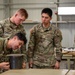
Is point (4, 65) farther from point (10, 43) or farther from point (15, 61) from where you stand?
point (10, 43)

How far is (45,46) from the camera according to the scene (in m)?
3.95

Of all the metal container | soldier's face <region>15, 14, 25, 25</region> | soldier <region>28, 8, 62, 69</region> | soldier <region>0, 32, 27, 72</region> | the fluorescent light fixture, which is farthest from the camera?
the fluorescent light fixture

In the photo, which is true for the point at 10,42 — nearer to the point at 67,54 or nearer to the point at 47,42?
the point at 47,42

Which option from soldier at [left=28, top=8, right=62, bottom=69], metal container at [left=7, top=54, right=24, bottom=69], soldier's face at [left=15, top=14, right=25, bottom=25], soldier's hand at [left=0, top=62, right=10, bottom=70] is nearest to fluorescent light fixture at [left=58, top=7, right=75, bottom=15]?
soldier at [left=28, top=8, right=62, bottom=69]

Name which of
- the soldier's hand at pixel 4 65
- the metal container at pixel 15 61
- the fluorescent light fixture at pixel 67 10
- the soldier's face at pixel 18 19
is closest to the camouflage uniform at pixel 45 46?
the soldier's face at pixel 18 19

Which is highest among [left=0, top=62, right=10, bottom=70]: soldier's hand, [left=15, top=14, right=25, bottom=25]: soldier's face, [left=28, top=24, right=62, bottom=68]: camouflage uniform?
[left=15, top=14, right=25, bottom=25]: soldier's face

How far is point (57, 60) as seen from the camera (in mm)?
3951

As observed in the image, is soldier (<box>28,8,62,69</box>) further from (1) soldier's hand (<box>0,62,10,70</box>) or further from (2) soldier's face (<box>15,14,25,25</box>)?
(1) soldier's hand (<box>0,62,10,70</box>)

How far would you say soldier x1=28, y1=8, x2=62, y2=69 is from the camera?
13.0ft

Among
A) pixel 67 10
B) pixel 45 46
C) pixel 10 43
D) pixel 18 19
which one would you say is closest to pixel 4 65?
pixel 10 43

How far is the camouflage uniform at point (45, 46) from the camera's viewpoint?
3.96m

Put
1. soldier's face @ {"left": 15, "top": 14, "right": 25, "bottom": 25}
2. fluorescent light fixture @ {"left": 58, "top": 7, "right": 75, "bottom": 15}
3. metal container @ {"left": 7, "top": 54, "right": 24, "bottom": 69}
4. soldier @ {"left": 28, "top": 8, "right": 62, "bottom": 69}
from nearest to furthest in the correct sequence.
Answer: metal container @ {"left": 7, "top": 54, "right": 24, "bottom": 69}
soldier's face @ {"left": 15, "top": 14, "right": 25, "bottom": 25}
soldier @ {"left": 28, "top": 8, "right": 62, "bottom": 69}
fluorescent light fixture @ {"left": 58, "top": 7, "right": 75, "bottom": 15}

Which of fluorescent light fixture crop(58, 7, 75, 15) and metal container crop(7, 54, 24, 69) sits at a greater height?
fluorescent light fixture crop(58, 7, 75, 15)

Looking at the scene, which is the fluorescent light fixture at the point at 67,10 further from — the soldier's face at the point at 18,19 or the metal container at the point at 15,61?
the metal container at the point at 15,61
